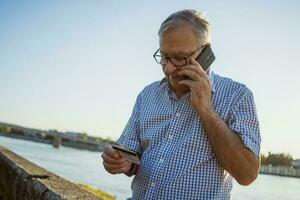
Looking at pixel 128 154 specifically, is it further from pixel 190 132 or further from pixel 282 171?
pixel 282 171

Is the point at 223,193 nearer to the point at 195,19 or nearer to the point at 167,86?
the point at 167,86

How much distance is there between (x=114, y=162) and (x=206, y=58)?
0.71m

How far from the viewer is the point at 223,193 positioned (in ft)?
7.80

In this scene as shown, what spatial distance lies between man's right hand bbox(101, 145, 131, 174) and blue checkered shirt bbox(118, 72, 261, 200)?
0.27ft

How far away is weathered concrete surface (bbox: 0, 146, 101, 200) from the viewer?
4.36m

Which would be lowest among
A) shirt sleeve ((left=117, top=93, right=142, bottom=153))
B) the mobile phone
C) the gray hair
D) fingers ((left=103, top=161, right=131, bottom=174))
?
fingers ((left=103, top=161, right=131, bottom=174))

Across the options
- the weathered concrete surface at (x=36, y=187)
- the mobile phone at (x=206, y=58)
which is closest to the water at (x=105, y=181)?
the weathered concrete surface at (x=36, y=187)

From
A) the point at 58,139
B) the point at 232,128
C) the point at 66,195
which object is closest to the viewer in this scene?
the point at 232,128

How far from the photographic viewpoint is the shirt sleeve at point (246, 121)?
2.24 metres

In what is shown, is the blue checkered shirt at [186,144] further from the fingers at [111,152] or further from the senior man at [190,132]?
the fingers at [111,152]

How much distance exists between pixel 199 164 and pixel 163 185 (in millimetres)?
203

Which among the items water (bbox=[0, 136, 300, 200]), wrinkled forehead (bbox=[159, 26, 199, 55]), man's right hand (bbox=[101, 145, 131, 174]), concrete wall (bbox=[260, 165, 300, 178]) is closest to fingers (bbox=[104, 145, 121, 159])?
man's right hand (bbox=[101, 145, 131, 174])

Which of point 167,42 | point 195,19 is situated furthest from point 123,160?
point 195,19

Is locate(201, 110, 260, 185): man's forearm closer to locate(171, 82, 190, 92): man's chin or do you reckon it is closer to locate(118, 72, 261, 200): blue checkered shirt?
locate(118, 72, 261, 200): blue checkered shirt
